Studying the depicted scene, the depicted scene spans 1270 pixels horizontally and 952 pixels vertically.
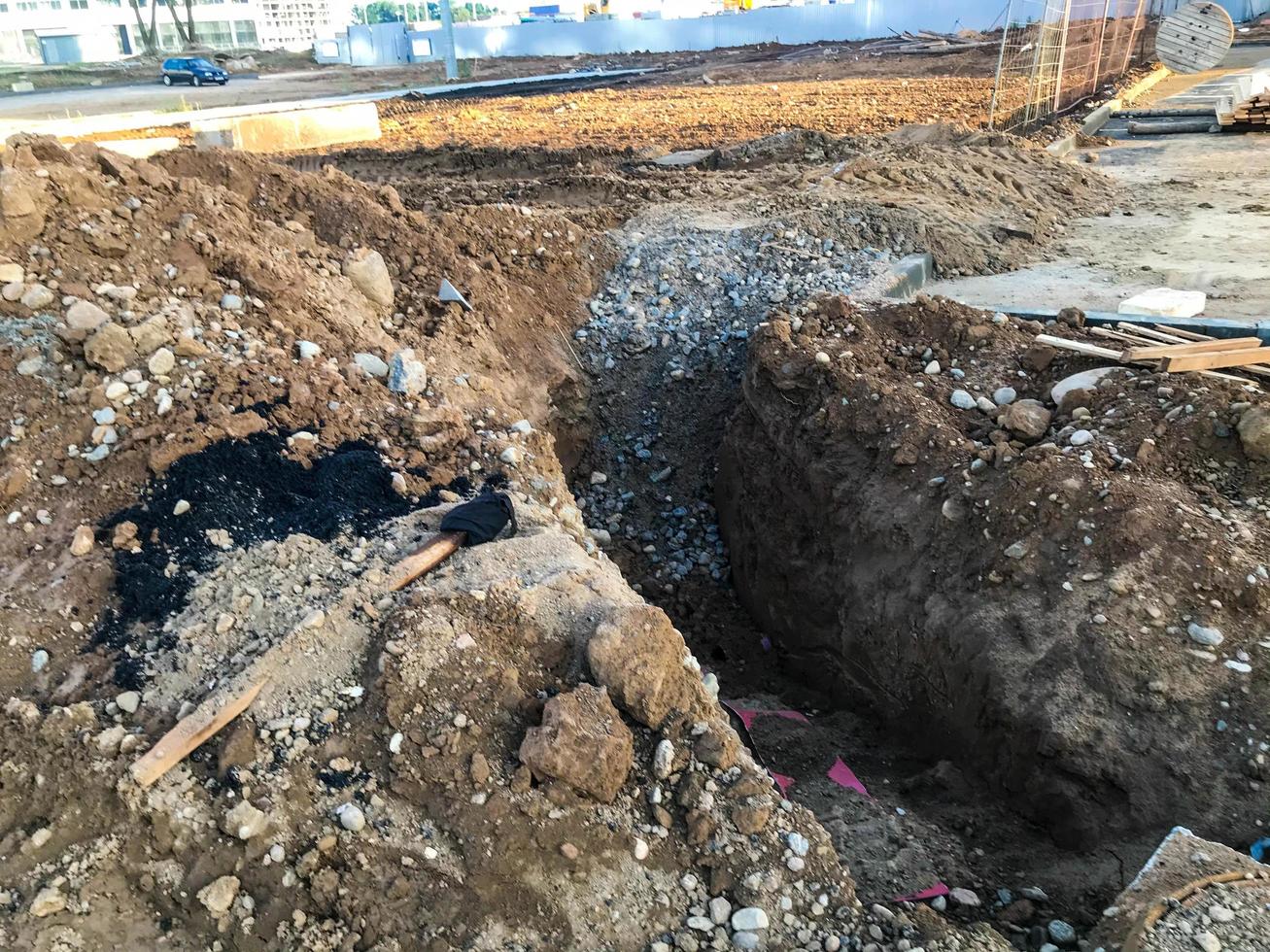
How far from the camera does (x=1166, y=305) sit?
5551mm

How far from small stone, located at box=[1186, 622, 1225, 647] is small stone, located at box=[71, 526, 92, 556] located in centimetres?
433

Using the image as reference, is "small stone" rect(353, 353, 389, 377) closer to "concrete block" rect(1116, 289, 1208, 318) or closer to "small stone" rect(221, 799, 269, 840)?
"small stone" rect(221, 799, 269, 840)

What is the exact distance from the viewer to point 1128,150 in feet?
37.8

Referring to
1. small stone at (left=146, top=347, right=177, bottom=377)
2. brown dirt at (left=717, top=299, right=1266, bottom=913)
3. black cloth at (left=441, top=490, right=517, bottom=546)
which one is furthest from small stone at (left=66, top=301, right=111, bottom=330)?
brown dirt at (left=717, top=299, right=1266, bottom=913)

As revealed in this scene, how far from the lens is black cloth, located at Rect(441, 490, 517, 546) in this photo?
3.62m

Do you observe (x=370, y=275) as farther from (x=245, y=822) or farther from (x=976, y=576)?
(x=976, y=576)

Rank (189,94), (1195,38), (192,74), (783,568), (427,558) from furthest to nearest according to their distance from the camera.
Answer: (192,74) → (189,94) → (1195,38) → (783,568) → (427,558)

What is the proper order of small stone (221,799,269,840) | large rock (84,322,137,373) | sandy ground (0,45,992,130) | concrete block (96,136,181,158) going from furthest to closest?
sandy ground (0,45,992,130), concrete block (96,136,181,158), large rock (84,322,137,373), small stone (221,799,269,840)

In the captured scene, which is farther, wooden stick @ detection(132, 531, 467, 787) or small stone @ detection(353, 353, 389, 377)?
small stone @ detection(353, 353, 389, 377)

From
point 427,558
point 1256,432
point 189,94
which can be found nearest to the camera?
point 427,558

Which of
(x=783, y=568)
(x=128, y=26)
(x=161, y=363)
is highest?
(x=128, y=26)

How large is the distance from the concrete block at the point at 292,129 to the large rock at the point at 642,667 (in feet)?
44.7

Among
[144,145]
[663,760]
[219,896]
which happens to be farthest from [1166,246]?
[144,145]

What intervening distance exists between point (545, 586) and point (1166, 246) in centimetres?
667
